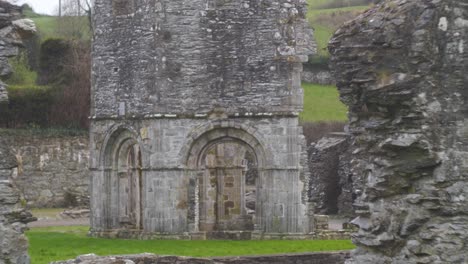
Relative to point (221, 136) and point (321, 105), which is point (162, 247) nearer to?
point (221, 136)

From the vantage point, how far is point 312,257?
16.5m

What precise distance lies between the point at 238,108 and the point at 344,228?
4.55 m

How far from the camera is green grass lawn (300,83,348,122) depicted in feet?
150

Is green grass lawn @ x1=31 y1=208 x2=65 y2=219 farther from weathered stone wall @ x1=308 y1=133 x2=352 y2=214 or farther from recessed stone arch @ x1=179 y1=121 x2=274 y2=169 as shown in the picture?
recessed stone arch @ x1=179 y1=121 x2=274 y2=169

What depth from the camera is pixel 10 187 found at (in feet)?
31.7

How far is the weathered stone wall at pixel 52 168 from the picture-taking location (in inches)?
1331

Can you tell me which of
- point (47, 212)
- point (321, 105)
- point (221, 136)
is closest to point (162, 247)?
point (221, 136)

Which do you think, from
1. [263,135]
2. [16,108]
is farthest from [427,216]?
[16,108]

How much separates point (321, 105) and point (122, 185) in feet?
77.9

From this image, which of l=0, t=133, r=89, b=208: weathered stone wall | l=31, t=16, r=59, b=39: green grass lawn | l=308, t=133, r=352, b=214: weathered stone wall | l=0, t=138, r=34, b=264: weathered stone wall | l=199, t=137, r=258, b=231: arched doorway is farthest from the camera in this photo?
l=31, t=16, r=59, b=39: green grass lawn

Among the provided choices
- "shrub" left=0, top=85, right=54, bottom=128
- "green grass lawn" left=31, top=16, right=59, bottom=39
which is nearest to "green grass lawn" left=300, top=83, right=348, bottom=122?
"shrub" left=0, top=85, right=54, bottom=128

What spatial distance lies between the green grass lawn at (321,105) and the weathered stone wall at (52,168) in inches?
548

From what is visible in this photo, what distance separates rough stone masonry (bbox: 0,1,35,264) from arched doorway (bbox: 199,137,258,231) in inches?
572

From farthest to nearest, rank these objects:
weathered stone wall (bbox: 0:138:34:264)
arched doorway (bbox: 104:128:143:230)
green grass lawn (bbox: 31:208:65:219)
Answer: green grass lawn (bbox: 31:208:65:219)
arched doorway (bbox: 104:128:143:230)
weathered stone wall (bbox: 0:138:34:264)
